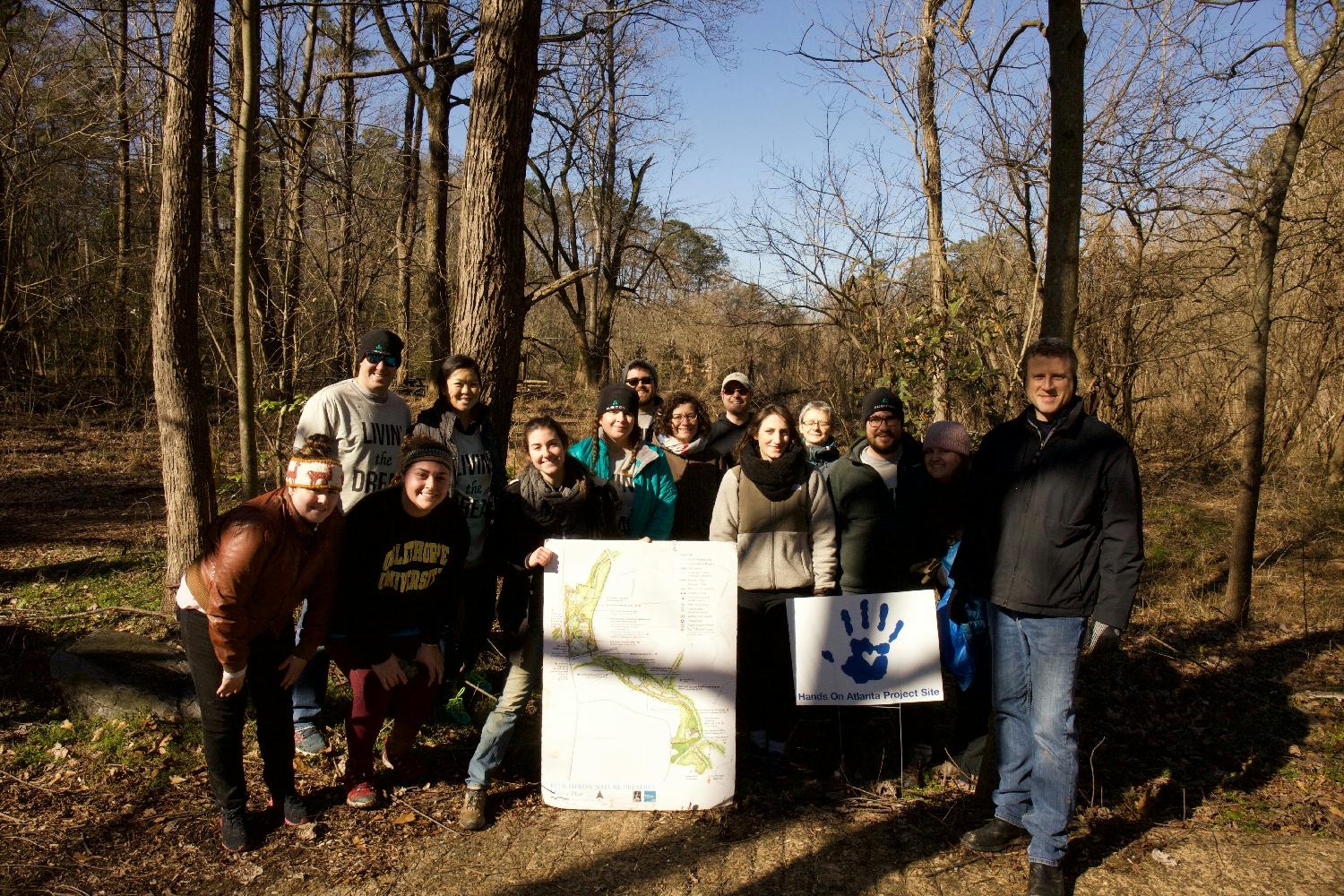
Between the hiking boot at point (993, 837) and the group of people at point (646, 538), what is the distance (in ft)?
0.03

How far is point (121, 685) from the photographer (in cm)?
474

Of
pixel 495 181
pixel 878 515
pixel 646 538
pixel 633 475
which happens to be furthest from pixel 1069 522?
pixel 495 181

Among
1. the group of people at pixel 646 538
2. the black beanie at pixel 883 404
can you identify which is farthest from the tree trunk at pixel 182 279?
the black beanie at pixel 883 404

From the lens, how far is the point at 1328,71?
6.45 m

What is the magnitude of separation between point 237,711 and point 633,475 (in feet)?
6.88

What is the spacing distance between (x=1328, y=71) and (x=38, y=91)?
50.4 ft

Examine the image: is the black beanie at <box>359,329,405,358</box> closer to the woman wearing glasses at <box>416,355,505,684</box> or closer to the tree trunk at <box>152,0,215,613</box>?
the woman wearing glasses at <box>416,355,505,684</box>

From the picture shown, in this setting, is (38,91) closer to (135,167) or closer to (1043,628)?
(135,167)

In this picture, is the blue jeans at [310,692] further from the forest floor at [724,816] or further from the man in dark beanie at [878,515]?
the man in dark beanie at [878,515]

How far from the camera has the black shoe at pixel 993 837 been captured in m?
3.78

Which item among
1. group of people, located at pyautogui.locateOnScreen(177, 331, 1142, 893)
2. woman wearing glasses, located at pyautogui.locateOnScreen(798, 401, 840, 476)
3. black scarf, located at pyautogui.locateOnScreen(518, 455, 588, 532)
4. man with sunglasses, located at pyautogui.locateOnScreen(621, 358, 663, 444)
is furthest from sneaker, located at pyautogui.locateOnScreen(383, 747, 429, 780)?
woman wearing glasses, located at pyautogui.locateOnScreen(798, 401, 840, 476)

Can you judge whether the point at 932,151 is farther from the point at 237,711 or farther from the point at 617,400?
the point at 237,711

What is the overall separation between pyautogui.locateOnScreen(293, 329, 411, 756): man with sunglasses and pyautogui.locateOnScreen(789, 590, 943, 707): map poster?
7.37 ft

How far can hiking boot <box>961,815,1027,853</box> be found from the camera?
3.78 meters
